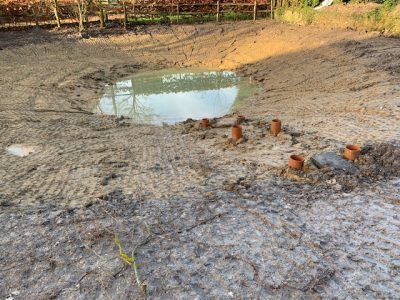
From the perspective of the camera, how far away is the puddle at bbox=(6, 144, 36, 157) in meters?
6.83

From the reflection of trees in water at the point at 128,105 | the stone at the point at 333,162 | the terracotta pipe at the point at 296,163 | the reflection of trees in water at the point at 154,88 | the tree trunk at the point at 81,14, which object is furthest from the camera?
the tree trunk at the point at 81,14

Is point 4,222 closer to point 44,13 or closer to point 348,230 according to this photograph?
point 348,230

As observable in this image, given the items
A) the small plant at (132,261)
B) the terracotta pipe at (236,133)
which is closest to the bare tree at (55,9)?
the terracotta pipe at (236,133)

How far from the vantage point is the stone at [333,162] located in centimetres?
480

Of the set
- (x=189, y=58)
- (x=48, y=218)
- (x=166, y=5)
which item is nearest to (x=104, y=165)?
(x=48, y=218)

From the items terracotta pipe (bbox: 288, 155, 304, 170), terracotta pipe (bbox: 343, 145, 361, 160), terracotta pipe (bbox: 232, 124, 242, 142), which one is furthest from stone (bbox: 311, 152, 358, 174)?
terracotta pipe (bbox: 232, 124, 242, 142)

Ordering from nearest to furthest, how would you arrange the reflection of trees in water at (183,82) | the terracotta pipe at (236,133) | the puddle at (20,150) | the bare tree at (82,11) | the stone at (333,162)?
the stone at (333,162), the terracotta pipe at (236,133), the puddle at (20,150), the reflection of trees in water at (183,82), the bare tree at (82,11)

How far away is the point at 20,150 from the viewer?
7.00 m

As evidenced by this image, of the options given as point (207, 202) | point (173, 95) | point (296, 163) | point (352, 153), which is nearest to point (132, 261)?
point (207, 202)

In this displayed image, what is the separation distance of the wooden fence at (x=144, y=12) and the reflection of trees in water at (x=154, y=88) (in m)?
6.06

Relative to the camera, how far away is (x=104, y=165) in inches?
236

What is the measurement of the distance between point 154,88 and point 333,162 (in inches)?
376

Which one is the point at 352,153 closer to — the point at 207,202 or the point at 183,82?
the point at 207,202

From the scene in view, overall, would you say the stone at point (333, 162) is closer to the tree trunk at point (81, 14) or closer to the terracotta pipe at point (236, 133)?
the terracotta pipe at point (236, 133)
